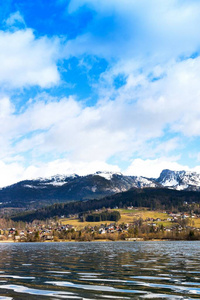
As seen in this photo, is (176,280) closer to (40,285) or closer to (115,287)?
(115,287)

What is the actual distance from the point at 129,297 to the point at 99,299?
183 centimetres

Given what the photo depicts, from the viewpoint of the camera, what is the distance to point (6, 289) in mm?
19922

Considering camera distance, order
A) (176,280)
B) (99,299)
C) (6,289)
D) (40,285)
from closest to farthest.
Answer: (99,299), (6,289), (40,285), (176,280)

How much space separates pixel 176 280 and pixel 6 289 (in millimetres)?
12910

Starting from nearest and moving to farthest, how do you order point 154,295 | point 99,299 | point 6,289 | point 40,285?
Result: 1. point 99,299
2. point 154,295
3. point 6,289
4. point 40,285

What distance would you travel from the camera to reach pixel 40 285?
21.8m

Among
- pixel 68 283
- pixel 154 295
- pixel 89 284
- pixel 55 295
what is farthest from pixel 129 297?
pixel 68 283

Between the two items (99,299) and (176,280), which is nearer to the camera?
(99,299)

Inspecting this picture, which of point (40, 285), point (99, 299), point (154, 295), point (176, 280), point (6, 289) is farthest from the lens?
point (176, 280)

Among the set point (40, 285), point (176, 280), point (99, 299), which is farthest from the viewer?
point (176, 280)

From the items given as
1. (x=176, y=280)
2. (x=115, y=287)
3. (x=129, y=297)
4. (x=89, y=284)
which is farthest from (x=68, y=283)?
(x=176, y=280)

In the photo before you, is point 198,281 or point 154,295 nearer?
point 154,295

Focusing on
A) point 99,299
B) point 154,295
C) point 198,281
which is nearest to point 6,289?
point 99,299

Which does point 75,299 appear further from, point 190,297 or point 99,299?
point 190,297
